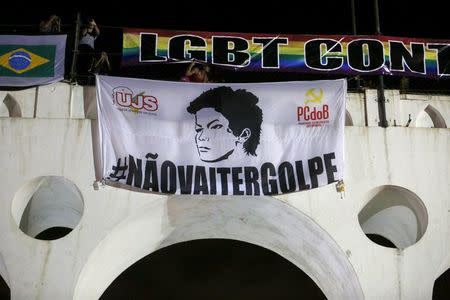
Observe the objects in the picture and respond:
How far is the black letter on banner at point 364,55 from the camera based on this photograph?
10922 millimetres

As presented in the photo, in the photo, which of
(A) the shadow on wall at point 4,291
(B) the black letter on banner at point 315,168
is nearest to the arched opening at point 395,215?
(B) the black letter on banner at point 315,168

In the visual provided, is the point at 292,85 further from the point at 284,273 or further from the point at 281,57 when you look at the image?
the point at 284,273

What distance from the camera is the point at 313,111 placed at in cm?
1019

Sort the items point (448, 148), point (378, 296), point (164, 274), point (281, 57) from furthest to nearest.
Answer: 1. point (164, 274)
2. point (281, 57)
3. point (448, 148)
4. point (378, 296)

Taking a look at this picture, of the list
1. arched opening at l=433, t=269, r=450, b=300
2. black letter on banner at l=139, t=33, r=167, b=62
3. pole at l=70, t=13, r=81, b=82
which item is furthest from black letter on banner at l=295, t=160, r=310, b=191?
arched opening at l=433, t=269, r=450, b=300

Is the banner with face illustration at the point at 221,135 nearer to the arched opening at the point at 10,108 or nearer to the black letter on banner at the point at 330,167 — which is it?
the black letter on banner at the point at 330,167

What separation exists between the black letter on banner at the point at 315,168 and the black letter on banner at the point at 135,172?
248 centimetres

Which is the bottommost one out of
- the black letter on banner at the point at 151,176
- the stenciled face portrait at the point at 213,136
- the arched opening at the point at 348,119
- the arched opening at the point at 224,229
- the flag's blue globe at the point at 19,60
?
the arched opening at the point at 224,229

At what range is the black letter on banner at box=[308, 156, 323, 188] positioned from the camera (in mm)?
Result: 9828

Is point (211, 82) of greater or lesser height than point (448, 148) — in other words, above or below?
above

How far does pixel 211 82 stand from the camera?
10477 mm

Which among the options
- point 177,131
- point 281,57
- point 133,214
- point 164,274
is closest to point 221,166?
point 177,131

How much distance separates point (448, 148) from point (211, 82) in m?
3.76

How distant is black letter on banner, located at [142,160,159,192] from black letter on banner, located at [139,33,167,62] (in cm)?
193
